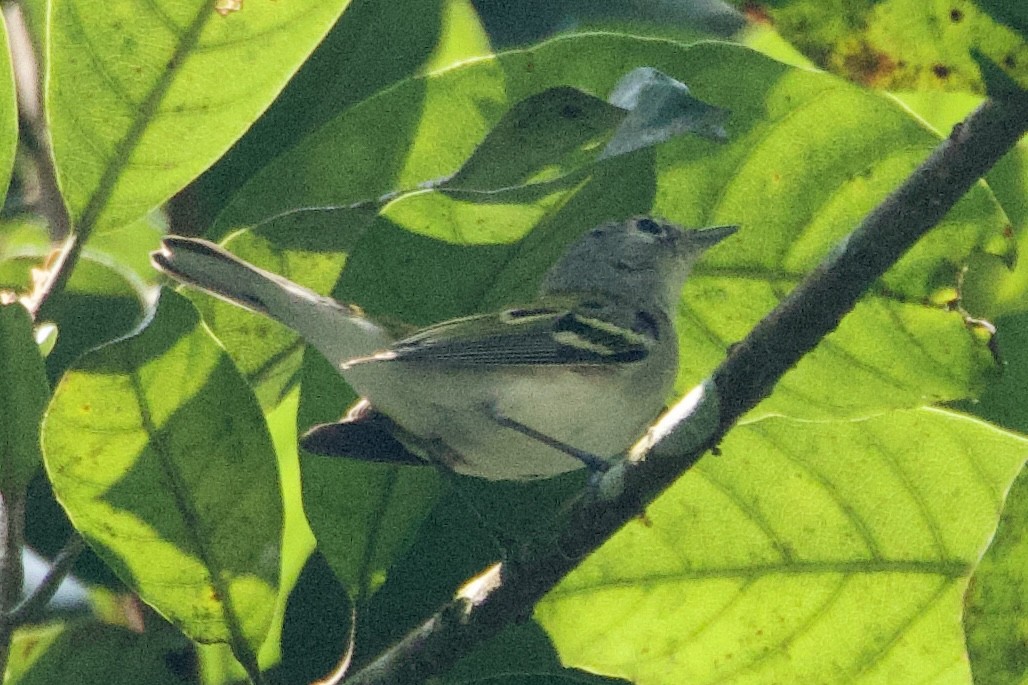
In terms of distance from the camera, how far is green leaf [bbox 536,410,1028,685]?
2.10 m

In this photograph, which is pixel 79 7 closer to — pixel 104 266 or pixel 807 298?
pixel 104 266

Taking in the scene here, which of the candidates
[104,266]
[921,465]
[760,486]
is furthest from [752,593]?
[104,266]

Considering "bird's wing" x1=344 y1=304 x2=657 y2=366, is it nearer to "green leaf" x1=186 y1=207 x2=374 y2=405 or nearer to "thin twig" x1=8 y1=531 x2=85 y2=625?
"green leaf" x1=186 y1=207 x2=374 y2=405

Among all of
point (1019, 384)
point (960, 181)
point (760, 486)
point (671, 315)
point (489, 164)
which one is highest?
point (960, 181)

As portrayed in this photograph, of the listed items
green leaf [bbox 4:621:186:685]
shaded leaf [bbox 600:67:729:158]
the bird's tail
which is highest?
shaded leaf [bbox 600:67:729:158]

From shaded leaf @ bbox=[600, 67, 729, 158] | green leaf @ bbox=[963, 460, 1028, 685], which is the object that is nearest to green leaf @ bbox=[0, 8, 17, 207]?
shaded leaf @ bbox=[600, 67, 729, 158]

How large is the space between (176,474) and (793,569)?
3.31 ft

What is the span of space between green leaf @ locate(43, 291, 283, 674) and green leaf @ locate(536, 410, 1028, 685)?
53cm

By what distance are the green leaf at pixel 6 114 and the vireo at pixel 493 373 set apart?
0.26 m

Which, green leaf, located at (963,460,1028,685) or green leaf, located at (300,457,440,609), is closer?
green leaf, located at (963,460,1028,685)

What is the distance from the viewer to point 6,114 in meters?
1.88

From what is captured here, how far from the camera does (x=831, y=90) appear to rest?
2010 millimetres

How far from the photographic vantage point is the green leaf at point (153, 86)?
189 cm

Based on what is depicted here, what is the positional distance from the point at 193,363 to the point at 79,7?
1.84ft
